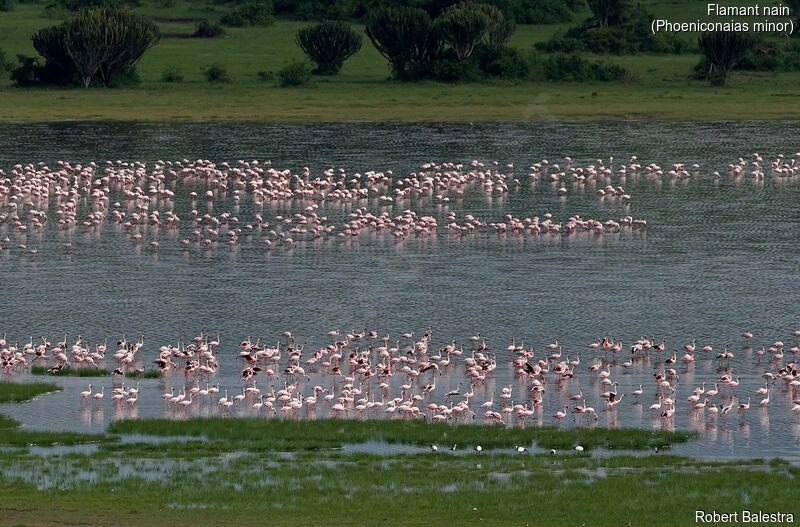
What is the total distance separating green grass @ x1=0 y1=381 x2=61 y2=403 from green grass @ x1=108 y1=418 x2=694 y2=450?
3.52 meters

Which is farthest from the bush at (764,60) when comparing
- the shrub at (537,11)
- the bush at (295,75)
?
the bush at (295,75)

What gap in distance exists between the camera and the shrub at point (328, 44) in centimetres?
11482

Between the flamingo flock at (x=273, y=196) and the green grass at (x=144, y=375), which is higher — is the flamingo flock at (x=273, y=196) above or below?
above

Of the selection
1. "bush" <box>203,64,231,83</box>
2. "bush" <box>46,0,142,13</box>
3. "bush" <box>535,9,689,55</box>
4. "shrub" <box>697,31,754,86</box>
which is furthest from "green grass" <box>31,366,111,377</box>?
"bush" <box>46,0,142,13</box>

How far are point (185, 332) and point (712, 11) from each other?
10212 centimetres

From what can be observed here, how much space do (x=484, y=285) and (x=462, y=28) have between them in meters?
65.5

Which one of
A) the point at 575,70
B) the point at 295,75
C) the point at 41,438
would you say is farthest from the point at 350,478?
the point at 575,70

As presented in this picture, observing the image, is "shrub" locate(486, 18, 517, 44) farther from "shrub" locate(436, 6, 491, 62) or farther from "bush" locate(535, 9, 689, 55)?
"shrub" locate(436, 6, 491, 62)

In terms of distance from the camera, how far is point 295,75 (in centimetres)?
11088

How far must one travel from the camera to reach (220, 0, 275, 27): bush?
13712 centimetres

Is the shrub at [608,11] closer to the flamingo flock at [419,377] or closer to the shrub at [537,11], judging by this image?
the shrub at [537,11]

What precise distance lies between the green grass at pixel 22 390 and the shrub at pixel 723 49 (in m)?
82.7

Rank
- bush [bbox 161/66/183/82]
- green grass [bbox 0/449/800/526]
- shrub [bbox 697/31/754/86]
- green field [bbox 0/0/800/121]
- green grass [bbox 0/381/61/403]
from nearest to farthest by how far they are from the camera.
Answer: green grass [bbox 0/449/800/526] → green grass [bbox 0/381/61/403] → green field [bbox 0/0/800/121] → shrub [bbox 697/31/754/86] → bush [bbox 161/66/183/82]

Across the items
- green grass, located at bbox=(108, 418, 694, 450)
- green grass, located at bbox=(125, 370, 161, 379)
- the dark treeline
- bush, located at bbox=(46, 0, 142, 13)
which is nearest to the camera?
green grass, located at bbox=(108, 418, 694, 450)
